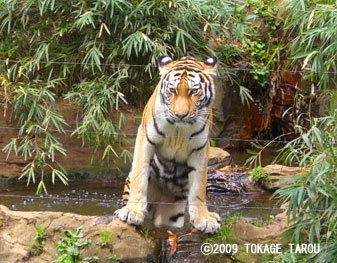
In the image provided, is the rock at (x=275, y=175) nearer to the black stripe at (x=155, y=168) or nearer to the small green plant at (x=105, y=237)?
the black stripe at (x=155, y=168)

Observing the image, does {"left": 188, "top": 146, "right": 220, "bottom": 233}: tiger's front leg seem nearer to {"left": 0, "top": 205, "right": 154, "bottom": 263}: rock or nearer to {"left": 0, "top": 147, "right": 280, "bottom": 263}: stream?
{"left": 0, "top": 205, "right": 154, "bottom": 263}: rock

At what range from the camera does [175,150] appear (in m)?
3.69

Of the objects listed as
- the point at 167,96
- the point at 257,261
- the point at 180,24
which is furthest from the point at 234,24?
the point at 257,261

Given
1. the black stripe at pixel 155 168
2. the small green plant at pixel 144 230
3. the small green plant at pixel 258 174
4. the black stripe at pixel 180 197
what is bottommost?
the small green plant at pixel 144 230

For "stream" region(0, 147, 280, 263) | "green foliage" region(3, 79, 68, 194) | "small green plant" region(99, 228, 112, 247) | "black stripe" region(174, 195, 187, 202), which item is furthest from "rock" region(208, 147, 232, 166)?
"small green plant" region(99, 228, 112, 247)

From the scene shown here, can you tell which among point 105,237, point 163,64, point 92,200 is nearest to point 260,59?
point 92,200

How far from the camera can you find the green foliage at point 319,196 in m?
3.16

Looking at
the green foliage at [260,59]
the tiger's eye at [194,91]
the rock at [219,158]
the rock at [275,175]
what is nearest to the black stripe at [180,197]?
the tiger's eye at [194,91]

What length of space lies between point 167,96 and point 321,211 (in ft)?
3.36

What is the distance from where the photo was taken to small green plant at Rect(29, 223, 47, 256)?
3504 mm

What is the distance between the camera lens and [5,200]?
4.95 m

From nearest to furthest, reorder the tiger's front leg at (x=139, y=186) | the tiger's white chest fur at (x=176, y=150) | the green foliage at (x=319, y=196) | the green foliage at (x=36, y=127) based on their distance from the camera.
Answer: the green foliage at (x=319, y=196)
the tiger's front leg at (x=139, y=186)
the tiger's white chest fur at (x=176, y=150)
the green foliage at (x=36, y=127)

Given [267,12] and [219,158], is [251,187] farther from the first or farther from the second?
[267,12]

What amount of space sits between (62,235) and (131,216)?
386 millimetres
